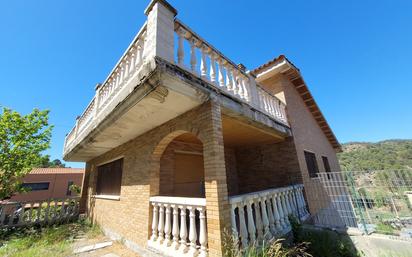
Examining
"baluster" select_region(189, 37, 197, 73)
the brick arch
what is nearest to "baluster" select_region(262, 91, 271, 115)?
Answer: the brick arch

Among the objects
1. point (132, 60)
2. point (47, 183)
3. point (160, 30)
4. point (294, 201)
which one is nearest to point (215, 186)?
point (160, 30)

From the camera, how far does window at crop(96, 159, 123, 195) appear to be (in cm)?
684

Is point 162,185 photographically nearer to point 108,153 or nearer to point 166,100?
point 166,100

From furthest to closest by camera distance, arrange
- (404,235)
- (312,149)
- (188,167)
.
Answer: (312,149)
(188,167)
(404,235)

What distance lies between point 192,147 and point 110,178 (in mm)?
4073

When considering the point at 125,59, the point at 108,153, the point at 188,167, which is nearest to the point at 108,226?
the point at 108,153

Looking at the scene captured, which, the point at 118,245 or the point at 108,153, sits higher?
the point at 108,153

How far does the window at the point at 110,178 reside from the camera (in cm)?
684

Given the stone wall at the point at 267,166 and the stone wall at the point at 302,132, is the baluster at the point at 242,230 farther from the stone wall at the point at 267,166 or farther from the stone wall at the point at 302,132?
the stone wall at the point at 302,132

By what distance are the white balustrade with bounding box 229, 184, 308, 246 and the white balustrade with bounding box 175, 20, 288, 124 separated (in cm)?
233

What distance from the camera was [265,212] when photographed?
3904 mm

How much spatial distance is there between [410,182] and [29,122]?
53.6ft

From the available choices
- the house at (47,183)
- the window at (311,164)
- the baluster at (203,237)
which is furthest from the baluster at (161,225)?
the house at (47,183)

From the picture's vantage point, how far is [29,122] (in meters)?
10.1
